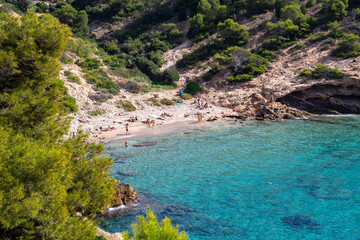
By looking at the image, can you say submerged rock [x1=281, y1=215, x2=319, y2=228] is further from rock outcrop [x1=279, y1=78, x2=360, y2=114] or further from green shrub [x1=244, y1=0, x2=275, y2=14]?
green shrub [x1=244, y1=0, x2=275, y2=14]

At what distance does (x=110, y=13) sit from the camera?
221ft

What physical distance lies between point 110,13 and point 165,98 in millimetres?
36777

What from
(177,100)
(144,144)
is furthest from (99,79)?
(144,144)

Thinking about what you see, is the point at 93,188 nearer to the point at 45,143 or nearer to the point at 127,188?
the point at 45,143

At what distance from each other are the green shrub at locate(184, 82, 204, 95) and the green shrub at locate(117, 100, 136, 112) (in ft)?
34.8

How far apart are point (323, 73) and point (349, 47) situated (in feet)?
19.6

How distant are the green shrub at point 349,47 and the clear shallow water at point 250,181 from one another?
44.9 feet

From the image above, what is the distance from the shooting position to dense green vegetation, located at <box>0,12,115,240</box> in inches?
255

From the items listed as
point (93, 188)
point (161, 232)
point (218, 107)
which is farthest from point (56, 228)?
point (218, 107)

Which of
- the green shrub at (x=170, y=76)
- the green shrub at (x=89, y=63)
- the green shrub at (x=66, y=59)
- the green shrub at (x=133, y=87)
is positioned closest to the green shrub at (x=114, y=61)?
the green shrub at (x=89, y=63)

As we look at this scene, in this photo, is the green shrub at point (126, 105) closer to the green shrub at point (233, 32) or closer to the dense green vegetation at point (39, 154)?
the green shrub at point (233, 32)

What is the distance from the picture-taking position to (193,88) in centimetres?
4484

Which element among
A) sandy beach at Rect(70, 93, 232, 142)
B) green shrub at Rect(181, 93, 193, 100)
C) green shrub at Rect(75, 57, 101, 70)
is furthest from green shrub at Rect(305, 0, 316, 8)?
green shrub at Rect(75, 57, 101, 70)

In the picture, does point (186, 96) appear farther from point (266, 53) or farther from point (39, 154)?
point (39, 154)
